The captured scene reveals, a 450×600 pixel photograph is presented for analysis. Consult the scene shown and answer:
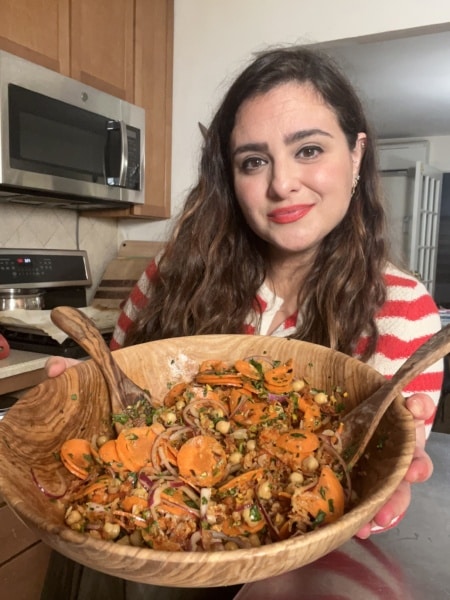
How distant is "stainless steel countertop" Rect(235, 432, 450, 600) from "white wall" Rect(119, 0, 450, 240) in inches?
80.4

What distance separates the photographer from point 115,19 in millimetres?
2393

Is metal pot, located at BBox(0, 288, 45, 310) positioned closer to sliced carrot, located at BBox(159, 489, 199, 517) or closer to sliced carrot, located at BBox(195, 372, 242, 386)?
sliced carrot, located at BBox(195, 372, 242, 386)

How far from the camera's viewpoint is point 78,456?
2.26ft

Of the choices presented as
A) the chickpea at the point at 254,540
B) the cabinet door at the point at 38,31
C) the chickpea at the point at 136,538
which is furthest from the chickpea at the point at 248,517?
the cabinet door at the point at 38,31

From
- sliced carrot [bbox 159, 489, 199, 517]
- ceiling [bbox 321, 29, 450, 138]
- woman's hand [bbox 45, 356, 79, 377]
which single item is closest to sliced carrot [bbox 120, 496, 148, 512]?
sliced carrot [bbox 159, 489, 199, 517]

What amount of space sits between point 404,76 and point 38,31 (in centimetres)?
319

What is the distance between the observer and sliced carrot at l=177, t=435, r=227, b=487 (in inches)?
25.0

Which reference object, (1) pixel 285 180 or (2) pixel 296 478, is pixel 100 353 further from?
(1) pixel 285 180

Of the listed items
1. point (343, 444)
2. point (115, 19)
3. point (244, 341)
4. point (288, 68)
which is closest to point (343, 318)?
point (244, 341)

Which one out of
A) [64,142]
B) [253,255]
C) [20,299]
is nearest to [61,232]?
[20,299]

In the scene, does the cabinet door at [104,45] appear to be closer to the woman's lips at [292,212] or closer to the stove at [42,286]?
the stove at [42,286]

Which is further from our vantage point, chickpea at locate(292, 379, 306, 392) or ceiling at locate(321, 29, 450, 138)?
ceiling at locate(321, 29, 450, 138)

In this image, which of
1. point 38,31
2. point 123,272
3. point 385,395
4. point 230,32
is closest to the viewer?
point 385,395

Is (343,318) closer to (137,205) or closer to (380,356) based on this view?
(380,356)
